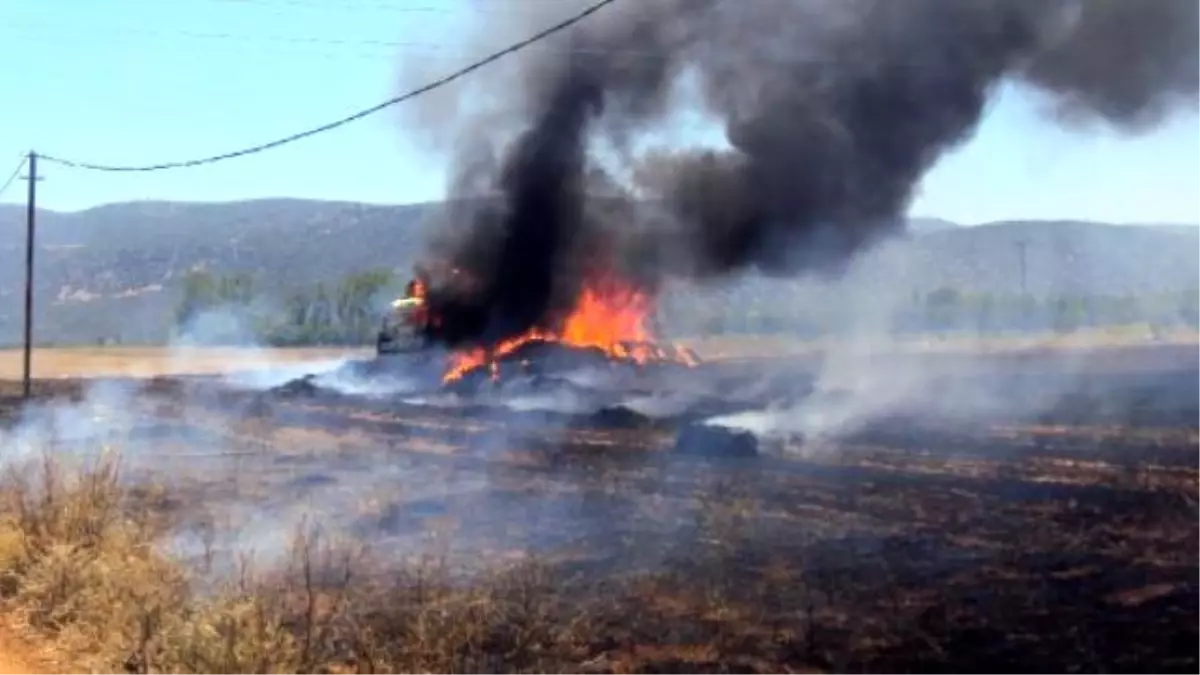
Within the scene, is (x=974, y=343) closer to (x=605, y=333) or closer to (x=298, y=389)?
(x=605, y=333)

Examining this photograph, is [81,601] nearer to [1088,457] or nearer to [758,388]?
[1088,457]

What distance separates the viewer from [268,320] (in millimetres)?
78188

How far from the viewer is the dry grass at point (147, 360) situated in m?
47.2

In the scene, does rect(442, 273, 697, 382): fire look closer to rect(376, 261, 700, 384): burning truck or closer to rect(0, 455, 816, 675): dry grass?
rect(376, 261, 700, 384): burning truck

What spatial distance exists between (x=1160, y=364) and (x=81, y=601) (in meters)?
36.9

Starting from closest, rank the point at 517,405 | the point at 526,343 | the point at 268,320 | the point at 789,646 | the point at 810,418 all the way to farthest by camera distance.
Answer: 1. the point at 789,646
2. the point at 810,418
3. the point at 517,405
4. the point at 526,343
5. the point at 268,320

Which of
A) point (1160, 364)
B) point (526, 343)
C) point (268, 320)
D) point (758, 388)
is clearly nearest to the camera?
point (758, 388)

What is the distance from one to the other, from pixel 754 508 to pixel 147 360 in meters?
46.6

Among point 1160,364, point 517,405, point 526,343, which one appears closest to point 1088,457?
point 517,405

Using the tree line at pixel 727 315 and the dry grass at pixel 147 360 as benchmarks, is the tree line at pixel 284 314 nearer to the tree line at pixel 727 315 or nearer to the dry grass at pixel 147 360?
the tree line at pixel 727 315

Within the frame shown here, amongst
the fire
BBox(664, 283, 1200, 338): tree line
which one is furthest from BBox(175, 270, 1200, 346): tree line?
the fire

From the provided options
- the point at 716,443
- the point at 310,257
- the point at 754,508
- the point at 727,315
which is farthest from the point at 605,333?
the point at 310,257

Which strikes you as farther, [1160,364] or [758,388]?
[1160,364]

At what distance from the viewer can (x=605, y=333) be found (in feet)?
123
